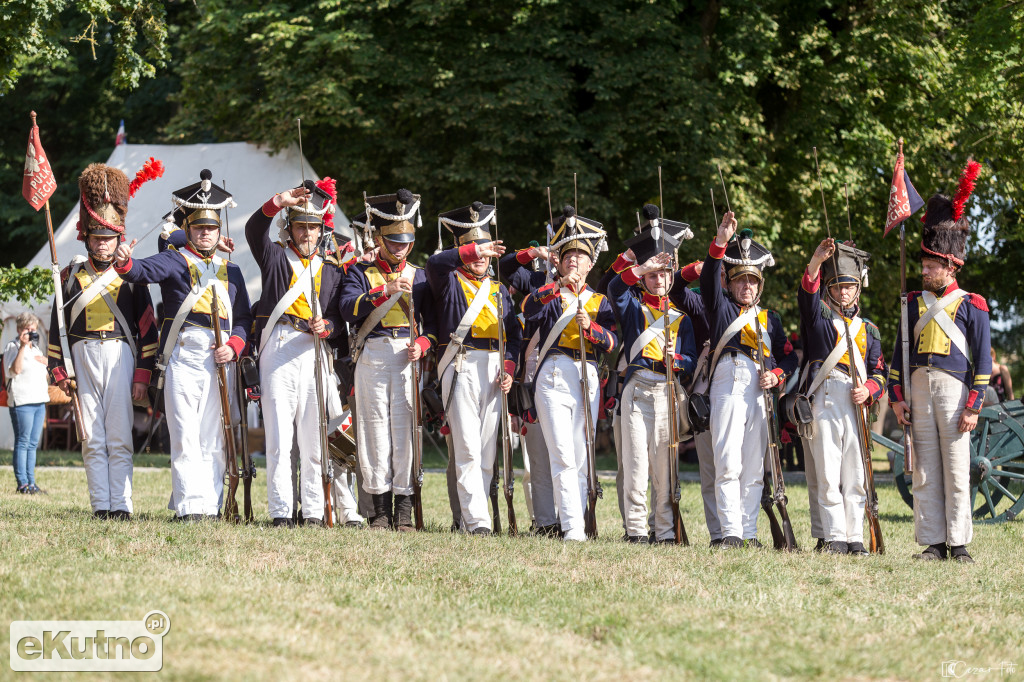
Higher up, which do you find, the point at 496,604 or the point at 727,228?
the point at 727,228

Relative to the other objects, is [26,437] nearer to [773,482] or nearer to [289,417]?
[289,417]

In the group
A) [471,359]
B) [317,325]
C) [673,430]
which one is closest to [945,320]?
[673,430]

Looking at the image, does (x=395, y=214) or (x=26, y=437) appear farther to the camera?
(x=26, y=437)

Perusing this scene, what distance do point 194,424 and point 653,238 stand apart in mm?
3199

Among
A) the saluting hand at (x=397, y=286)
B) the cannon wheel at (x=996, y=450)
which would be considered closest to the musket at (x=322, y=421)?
the saluting hand at (x=397, y=286)

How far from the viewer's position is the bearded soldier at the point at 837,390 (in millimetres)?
8086

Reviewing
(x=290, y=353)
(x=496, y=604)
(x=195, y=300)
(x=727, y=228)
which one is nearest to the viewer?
(x=496, y=604)

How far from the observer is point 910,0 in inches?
703

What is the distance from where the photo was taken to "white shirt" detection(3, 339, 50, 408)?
12.6m

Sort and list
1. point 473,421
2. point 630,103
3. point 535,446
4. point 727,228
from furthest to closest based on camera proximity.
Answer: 1. point 630,103
2. point 535,446
3. point 473,421
4. point 727,228

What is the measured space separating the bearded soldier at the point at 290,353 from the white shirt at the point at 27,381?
18.2 ft

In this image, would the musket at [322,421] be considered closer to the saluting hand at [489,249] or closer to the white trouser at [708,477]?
the saluting hand at [489,249]

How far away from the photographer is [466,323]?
8133mm

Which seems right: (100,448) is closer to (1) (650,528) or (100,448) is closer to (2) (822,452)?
(1) (650,528)
